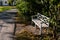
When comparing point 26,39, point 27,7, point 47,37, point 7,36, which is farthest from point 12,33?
point 27,7

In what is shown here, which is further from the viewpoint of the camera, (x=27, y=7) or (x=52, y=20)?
(x=27, y=7)

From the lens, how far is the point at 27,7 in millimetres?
15859

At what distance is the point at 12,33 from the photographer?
12875 millimetres

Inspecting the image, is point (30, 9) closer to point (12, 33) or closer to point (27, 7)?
point (27, 7)

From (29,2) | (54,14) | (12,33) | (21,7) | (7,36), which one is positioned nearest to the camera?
(54,14)

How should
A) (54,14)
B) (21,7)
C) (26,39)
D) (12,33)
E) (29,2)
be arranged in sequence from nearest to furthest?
1. (54,14)
2. (26,39)
3. (12,33)
4. (29,2)
5. (21,7)

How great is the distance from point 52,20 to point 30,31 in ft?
11.3

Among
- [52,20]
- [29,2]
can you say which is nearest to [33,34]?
[52,20]

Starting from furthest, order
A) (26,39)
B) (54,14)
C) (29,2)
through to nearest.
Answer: (29,2)
(26,39)
(54,14)

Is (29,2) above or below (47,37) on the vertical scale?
above

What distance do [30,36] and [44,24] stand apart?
3.82 ft

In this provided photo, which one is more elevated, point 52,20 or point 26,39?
point 52,20

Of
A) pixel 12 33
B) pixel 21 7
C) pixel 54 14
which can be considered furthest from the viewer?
pixel 21 7

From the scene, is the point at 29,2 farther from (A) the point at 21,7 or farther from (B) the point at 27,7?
(A) the point at 21,7
